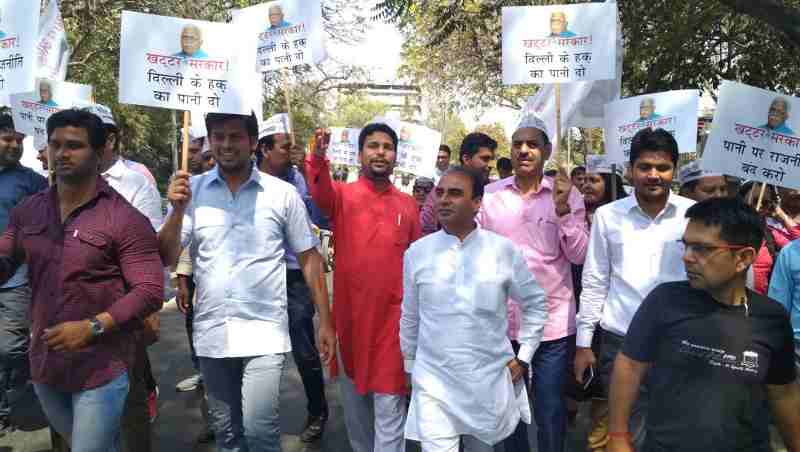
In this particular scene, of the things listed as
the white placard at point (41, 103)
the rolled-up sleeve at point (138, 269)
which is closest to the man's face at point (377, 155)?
the rolled-up sleeve at point (138, 269)

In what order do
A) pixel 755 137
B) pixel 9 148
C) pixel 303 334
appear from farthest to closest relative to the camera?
1. pixel 9 148
2. pixel 303 334
3. pixel 755 137

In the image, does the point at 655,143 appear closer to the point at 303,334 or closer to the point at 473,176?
the point at 473,176

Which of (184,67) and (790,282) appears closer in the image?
(790,282)

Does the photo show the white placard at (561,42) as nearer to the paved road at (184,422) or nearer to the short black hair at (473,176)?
the short black hair at (473,176)

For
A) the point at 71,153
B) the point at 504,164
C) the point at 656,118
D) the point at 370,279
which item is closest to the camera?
the point at 71,153

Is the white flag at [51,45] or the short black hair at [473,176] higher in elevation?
the white flag at [51,45]

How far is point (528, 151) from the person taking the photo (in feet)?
13.0

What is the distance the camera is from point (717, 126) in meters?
4.45

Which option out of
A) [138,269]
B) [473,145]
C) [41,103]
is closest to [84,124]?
[138,269]

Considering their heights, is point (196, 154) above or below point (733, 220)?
above

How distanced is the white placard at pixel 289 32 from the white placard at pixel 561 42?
1.39m

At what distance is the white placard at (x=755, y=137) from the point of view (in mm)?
4441

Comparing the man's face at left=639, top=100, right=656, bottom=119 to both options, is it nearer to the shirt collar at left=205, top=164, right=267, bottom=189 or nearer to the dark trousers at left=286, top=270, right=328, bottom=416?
the dark trousers at left=286, top=270, right=328, bottom=416

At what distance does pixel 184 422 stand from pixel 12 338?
1.28 m
